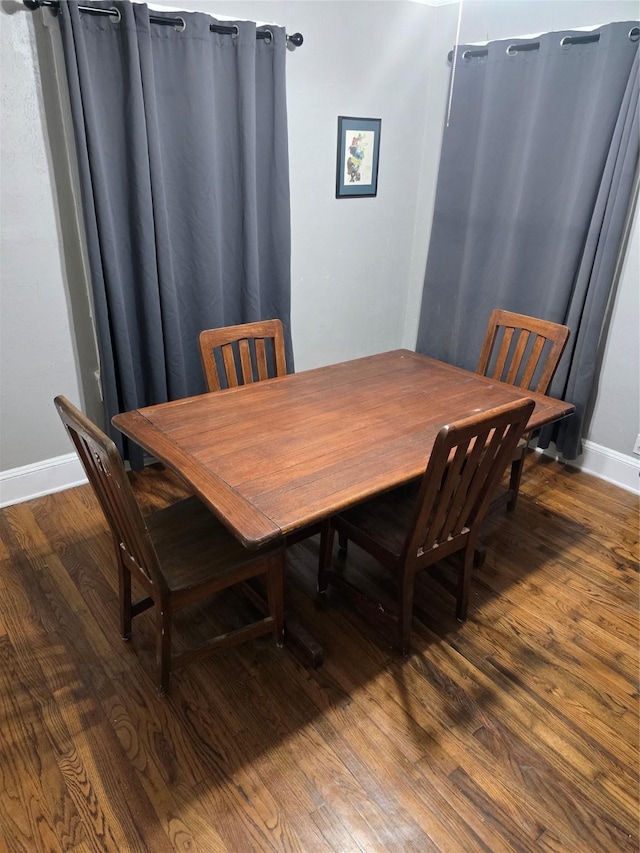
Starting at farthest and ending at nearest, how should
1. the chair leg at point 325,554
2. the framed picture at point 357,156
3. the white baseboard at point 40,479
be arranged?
the framed picture at point 357,156 < the white baseboard at point 40,479 < the chair leg at point 325,554

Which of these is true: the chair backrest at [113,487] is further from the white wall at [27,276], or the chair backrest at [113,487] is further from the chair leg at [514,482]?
the chair leg at [514,482]

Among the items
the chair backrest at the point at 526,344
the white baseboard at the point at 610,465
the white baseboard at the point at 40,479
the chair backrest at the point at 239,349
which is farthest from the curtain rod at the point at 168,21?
the white baseboard at the point at 610,465

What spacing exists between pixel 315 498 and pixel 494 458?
0.58 meters

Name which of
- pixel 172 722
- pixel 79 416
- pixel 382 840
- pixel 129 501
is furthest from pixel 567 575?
pixel 79 416

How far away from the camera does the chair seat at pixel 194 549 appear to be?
5.14 feet

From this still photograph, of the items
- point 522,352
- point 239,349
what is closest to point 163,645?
point 239,349

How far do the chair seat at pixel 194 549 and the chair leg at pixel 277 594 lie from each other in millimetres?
58

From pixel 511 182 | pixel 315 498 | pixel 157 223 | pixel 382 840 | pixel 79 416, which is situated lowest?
pixel 382 840

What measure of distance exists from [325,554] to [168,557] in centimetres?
65

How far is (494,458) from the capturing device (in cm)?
163

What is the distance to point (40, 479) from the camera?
8.62 ft

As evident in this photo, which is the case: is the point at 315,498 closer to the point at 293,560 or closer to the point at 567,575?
the point at 293,560

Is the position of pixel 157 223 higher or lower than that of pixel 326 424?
higher

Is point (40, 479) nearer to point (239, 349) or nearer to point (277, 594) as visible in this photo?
point (239, 349)
